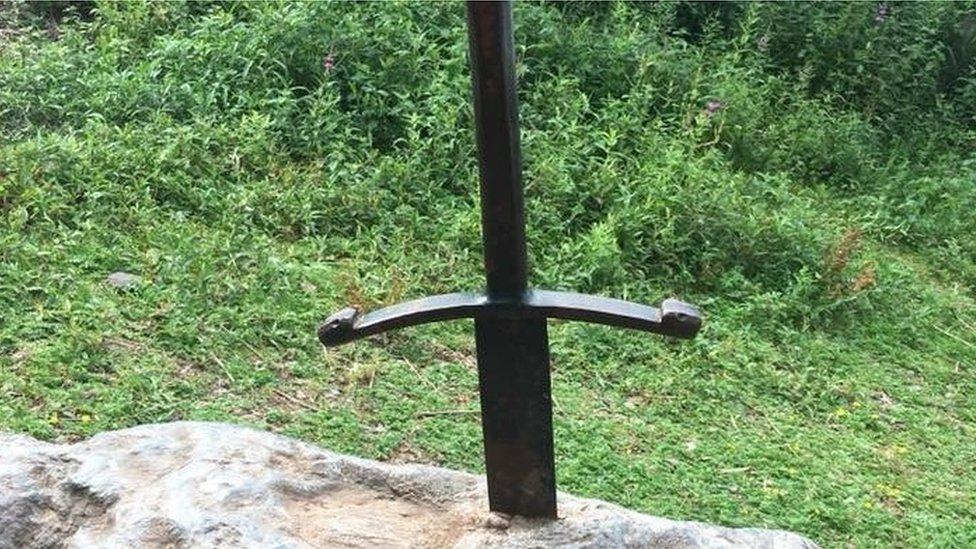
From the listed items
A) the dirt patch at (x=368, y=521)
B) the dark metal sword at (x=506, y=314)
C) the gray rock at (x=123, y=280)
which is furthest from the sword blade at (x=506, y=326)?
the gray rock at (x=123, y=280)

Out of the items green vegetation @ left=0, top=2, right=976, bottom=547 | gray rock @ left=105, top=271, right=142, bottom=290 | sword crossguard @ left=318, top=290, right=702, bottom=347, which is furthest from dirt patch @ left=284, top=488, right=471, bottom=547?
gray rock @ left=105, top=271, right=142, bottom=290

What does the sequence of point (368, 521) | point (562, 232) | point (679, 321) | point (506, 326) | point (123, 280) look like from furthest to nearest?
1. point (562, 232)
2. point (123, 280)
3. point (368, 521)
4. point (506, 326)
5. point (679, 321)

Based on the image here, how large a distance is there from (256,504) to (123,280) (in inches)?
72.9

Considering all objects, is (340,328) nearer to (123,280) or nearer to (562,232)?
(123,280)

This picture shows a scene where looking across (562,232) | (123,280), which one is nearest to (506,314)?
(123,280)

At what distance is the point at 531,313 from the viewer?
1.82 meters

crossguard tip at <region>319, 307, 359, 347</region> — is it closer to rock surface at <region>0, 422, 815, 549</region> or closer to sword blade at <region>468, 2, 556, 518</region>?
sword blade at <region>468, 2, 556, 518</region>

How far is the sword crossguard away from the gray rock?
187 cm

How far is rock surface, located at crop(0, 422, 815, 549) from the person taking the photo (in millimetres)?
1898

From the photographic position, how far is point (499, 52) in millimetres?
1670

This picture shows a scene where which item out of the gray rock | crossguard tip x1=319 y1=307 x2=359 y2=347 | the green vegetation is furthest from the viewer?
the gray rock

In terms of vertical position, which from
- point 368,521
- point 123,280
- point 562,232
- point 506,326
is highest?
point 506,326

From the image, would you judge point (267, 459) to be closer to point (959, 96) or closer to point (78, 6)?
point (78, 6)

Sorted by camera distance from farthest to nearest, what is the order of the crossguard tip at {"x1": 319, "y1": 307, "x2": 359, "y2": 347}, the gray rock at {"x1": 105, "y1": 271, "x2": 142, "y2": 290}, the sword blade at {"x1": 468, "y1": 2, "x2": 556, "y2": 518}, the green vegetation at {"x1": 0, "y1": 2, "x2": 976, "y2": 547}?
the gray rock at {"x1": 105, "y1": 271, "x2": 142, "y2": 290} < the green vegetation at {"x1": 0, "y1": 2, "x2": 976, "y2": 547} < the crossguard tip at {"x1": 319, "y1": 307, "x2": 359, "y2": 347} < the sword blade at {"x1": 468, "y1": 2, "x2": 556, "y2": 518}
